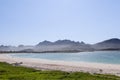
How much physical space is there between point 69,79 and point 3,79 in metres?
5.66

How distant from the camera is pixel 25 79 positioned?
2158cm

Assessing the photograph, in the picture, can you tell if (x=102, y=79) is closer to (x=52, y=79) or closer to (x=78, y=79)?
(x=78, y=79)

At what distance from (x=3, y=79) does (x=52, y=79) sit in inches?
164

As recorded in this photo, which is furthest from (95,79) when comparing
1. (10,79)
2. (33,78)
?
(10,79)

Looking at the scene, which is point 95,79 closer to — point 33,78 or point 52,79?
point 52,79

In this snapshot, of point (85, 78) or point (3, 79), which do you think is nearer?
point (3, 79)

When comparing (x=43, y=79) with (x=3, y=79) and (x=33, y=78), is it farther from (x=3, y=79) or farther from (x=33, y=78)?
(x=3, y=79)

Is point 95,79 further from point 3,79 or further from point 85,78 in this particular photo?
point 3,79

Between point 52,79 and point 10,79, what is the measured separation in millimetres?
3609

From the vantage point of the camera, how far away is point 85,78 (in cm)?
2292

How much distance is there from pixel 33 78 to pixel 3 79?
261 cm

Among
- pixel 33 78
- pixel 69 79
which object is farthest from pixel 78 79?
pixel 33 78

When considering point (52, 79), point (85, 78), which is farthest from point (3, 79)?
point (85, 78)

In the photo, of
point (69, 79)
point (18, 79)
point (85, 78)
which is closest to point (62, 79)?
point (69, 79)
